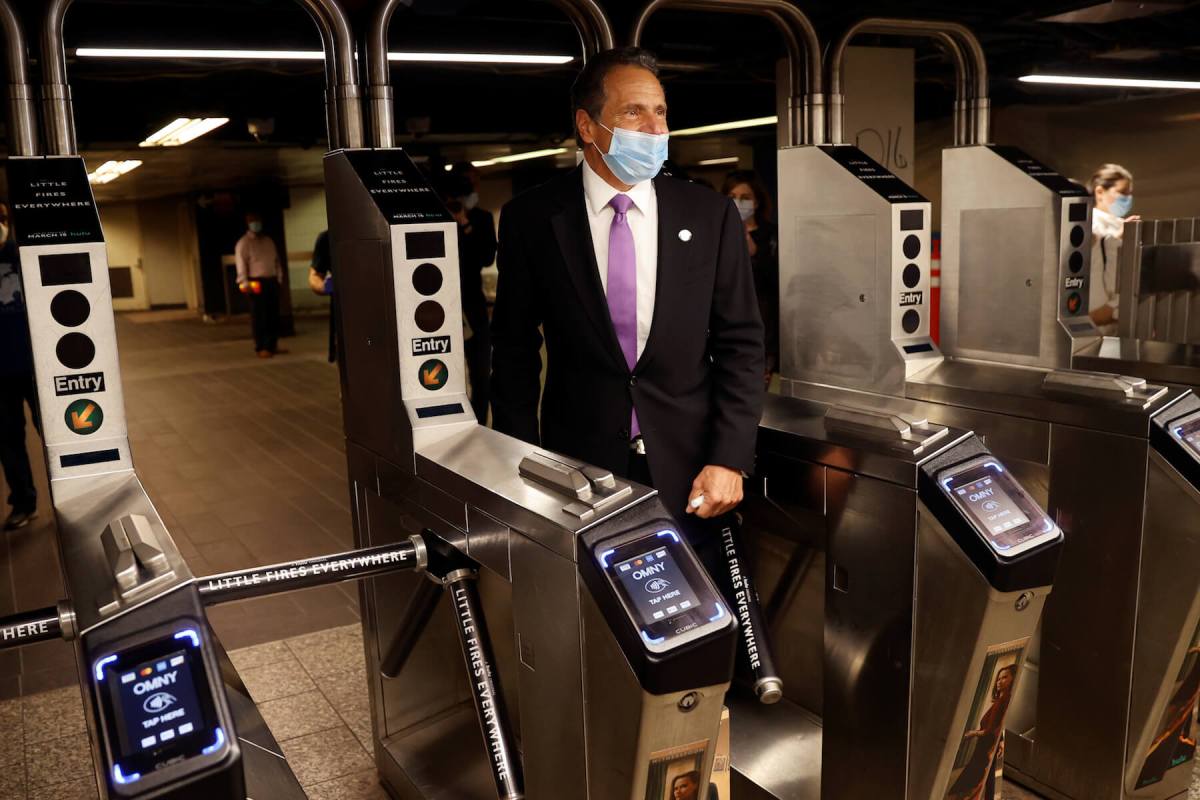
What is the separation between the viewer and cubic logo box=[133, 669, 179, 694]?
3.35 feet

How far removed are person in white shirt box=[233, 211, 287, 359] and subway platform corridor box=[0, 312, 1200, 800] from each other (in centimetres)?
136

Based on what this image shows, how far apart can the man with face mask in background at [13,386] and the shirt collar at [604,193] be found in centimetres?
261

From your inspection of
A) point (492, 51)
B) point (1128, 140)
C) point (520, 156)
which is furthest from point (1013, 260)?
point (520, 156)

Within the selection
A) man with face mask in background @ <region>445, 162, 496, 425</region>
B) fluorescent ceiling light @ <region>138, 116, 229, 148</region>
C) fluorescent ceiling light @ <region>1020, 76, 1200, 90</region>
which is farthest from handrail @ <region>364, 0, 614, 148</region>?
fluorescent ceiling light @ <region>1020, 76, 1200, 90</region>

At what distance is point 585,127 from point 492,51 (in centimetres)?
312

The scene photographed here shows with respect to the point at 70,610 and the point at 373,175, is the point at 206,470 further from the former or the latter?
the point at 70,610

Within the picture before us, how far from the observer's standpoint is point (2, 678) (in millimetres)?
2676

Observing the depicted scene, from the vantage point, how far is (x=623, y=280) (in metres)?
1.70

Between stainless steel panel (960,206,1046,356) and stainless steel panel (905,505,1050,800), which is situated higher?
stainless steel panel (960,206,1046,356)

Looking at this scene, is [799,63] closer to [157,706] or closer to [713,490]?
[713,490]

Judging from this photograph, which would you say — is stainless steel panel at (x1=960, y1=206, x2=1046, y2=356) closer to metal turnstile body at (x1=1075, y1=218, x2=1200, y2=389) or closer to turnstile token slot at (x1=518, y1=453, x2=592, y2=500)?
metal turnstile body at (x1=1075, y1=218, x2=1200, y2=389)

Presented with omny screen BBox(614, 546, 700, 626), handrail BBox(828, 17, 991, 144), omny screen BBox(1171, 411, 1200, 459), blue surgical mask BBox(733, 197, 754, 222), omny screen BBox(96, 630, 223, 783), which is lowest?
omny screen BBox(96, 630, 223, 783)

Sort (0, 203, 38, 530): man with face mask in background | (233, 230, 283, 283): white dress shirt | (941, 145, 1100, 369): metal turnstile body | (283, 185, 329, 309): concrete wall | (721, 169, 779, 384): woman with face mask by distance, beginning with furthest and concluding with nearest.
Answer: (283, 185, 329, 309): concrete wall → (233, 230, 283, 283): white dress shirt → (721, 169, 779, 384): woman with face mask → (0, 203, 38, 530): man with face mask in background → (941, 145, 1100, 369): metal turnstile body

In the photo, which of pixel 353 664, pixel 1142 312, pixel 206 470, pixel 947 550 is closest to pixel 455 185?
pixel 206 470
